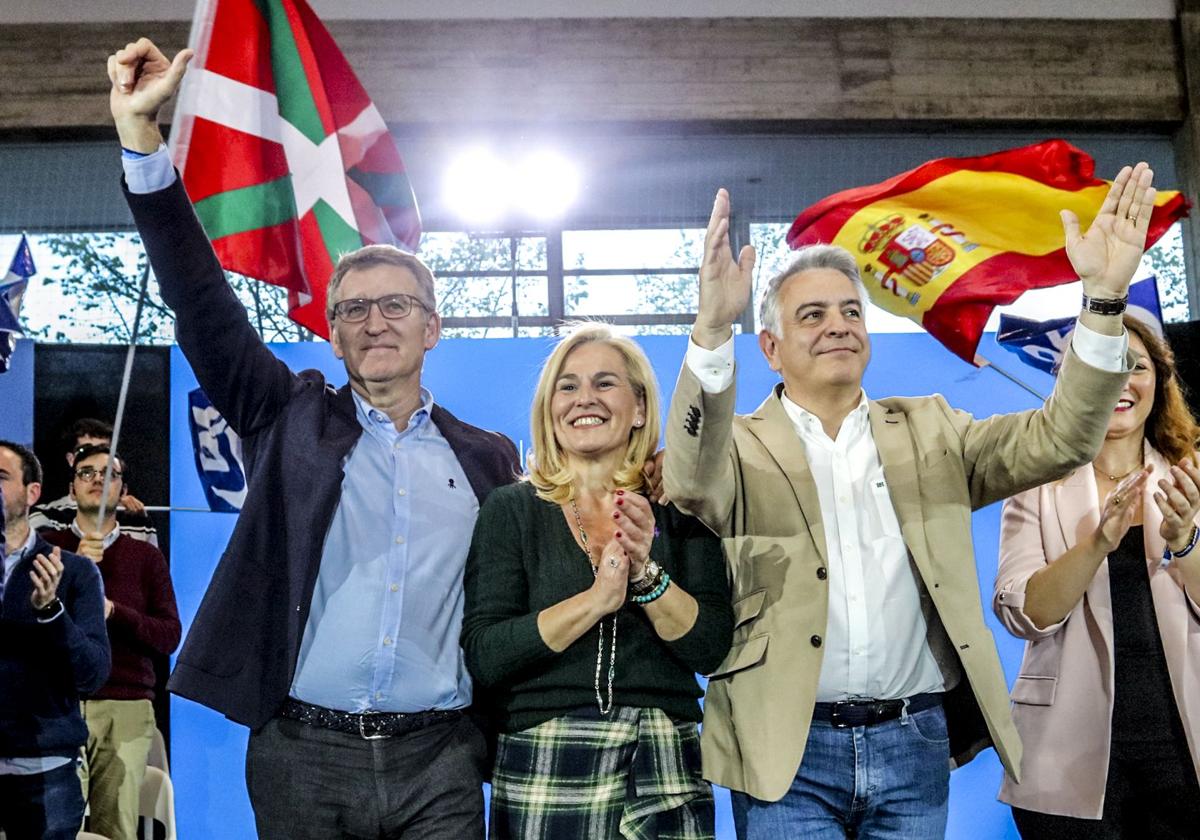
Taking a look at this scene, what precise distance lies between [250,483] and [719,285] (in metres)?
0.96

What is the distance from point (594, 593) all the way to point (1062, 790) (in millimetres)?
1156

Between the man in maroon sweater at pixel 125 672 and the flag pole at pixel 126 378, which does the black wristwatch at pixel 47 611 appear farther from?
the man in maroon sweater at pixel 125 672

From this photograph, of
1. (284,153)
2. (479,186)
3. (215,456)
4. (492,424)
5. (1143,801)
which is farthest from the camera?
(479,186)

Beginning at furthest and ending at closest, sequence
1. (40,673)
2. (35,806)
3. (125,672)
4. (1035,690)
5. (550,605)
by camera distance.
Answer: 1. (125,672)
2. (40,673)
3. (35,806)
4. (1035,690)
5. (550,605)

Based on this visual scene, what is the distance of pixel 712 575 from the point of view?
2277 millimetres

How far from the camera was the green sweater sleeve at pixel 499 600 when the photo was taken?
214 cm

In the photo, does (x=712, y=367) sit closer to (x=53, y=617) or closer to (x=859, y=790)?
(x=859, y=790)

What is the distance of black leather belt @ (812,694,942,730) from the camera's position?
7.10 ft

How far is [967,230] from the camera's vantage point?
13.2 feet

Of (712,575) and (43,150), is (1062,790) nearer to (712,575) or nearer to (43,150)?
(712,575)

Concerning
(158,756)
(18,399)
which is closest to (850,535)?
(158,756)

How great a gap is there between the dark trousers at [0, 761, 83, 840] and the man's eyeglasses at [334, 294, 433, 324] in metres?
1.57

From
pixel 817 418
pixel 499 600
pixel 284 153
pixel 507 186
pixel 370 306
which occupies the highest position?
pixel 507 186

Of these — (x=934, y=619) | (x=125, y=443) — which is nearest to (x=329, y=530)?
(x=934, y=619)
